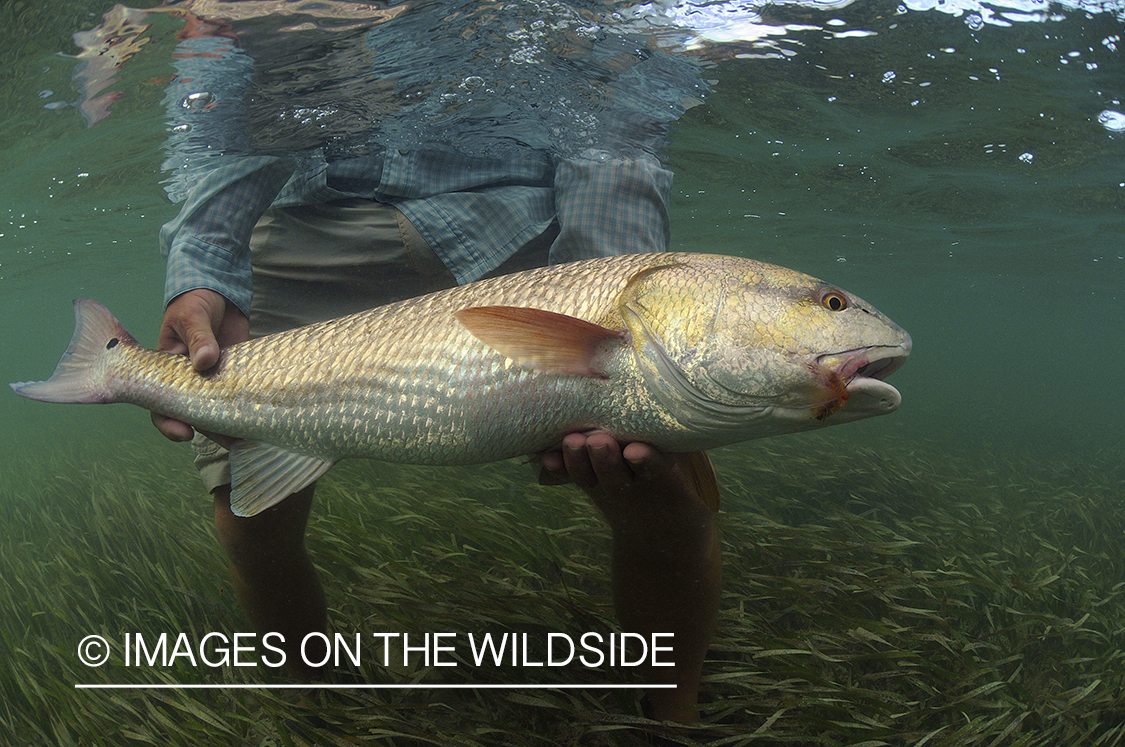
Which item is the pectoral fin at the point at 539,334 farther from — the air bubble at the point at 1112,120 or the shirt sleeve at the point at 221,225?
the air bubble at the point at 1112,120

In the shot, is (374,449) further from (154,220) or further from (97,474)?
(154,220)

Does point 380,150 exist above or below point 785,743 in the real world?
above

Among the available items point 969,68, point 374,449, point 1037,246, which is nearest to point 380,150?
point 374,449

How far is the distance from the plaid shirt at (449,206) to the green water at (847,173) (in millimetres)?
Answer: 2568

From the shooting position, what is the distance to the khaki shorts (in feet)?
10.2

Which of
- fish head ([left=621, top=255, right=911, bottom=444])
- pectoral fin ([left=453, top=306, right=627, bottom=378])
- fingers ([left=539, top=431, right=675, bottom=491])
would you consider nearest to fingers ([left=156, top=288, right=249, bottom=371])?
pectoral fin ([left=453, top=306, right=627, bottom=378])

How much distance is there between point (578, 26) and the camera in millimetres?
5125

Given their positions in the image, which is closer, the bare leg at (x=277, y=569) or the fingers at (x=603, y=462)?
the fingers at (x=603, y=462)

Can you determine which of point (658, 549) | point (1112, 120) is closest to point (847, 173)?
point (1112, 120)

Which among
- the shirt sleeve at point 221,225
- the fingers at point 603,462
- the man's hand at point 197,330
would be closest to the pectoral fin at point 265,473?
the man's hand at point 197,330

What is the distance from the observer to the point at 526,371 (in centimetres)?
182

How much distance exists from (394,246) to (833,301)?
2164 millimetres

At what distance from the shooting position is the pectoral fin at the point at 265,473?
2076 mm

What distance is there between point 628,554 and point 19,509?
368 inches
